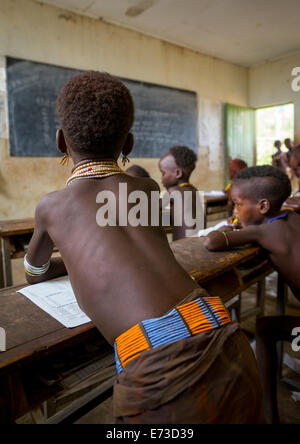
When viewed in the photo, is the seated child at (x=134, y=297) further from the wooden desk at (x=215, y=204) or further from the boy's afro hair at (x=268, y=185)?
the wooden desk at (x=215, y=204)

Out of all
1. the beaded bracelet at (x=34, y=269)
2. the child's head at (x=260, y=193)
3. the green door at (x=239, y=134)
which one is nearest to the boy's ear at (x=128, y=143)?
the beaded bracelet at (x=34, y=269)

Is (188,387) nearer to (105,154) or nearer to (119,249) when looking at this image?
(119,249)

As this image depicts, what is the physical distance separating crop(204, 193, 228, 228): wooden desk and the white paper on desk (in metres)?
2.82

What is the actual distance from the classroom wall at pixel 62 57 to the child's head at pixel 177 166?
1.97m

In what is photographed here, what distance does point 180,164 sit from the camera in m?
2.83

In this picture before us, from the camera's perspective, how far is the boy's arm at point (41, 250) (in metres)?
0.91

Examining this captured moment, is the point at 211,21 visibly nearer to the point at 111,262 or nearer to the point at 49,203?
the point at 49,203

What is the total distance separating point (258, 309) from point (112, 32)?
169 inches

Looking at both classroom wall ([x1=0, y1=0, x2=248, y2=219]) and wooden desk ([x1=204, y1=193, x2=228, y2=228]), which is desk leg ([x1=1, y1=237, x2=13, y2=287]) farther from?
wooden desk ([x1=204, y1=193, x2=228, y2=228])

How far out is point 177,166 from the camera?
2838 mm

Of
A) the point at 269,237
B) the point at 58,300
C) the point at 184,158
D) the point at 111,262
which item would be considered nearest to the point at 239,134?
the point at 184,158

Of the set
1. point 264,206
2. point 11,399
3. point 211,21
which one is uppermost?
point 211,21

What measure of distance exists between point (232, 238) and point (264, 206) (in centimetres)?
25
